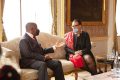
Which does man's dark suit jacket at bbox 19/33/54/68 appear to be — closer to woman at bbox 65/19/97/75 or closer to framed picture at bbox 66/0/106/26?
woman at bbox 65/19/97/75

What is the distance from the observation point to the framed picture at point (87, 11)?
528 cm

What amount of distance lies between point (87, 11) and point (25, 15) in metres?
1.82

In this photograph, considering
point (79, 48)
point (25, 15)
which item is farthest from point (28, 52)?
point (25, 15)

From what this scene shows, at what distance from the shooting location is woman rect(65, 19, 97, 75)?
3.79 m

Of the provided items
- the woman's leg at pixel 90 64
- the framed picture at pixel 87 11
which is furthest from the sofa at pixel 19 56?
the framed picture at pixel 87 11

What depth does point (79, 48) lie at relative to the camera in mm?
3986

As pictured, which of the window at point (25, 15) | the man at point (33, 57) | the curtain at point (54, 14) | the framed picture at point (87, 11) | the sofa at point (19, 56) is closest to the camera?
the sofa at point (19, 56)

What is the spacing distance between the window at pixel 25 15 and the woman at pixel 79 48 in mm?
1108

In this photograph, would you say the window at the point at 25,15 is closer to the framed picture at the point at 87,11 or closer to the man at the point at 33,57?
the framed picture at the point at 87,11

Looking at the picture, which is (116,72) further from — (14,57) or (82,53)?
(14,57)

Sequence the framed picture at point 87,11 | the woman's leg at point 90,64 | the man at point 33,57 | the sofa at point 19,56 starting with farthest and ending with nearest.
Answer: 1. the framed picture at point 87,11
2. the woman's leg at point 90,64
3. the man at point 33,57
4. the sofa at point 19,56

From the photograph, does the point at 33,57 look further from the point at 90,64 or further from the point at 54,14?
the point at 54,14

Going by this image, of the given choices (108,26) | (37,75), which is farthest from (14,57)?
(108,26)

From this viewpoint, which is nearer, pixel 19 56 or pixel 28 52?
pixel 28 52
